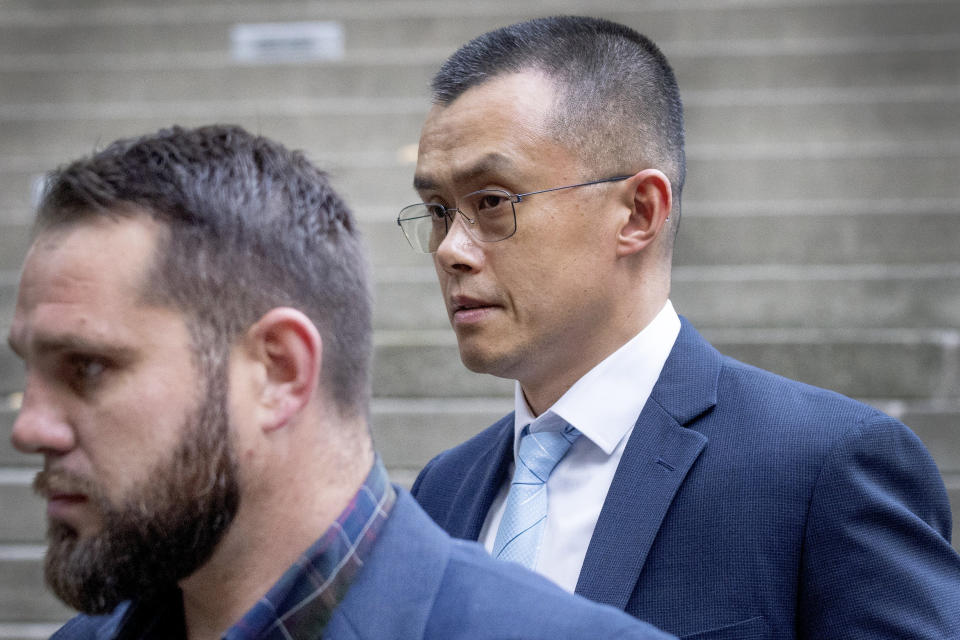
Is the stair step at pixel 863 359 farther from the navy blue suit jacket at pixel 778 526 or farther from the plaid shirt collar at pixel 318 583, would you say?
the plaid shirt collar at pixel 318 583

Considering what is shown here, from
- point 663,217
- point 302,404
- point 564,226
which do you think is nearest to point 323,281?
point 302,404

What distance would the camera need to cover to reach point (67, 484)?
3.07 feet

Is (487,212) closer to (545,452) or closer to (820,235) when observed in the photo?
(545,452)

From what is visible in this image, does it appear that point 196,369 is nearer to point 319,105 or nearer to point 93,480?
point 93,480

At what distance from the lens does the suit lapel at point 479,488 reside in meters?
1.64

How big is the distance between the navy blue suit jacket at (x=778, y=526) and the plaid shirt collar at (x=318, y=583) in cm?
46

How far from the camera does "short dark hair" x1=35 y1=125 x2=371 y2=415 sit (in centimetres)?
97

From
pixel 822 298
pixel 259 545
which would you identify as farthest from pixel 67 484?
pixel 822 298

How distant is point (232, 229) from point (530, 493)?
70 centimetres

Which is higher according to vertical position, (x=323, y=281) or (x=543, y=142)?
(x=543, y=142)

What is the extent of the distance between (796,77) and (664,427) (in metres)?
3.55

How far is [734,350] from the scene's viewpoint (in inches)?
129

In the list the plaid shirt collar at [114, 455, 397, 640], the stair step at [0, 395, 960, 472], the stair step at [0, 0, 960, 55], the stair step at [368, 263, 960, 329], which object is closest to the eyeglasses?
the plaid shirt collar at [114, 455, 397, 640]

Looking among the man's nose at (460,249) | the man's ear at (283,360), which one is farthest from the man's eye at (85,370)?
the man's nose at (460,249)
